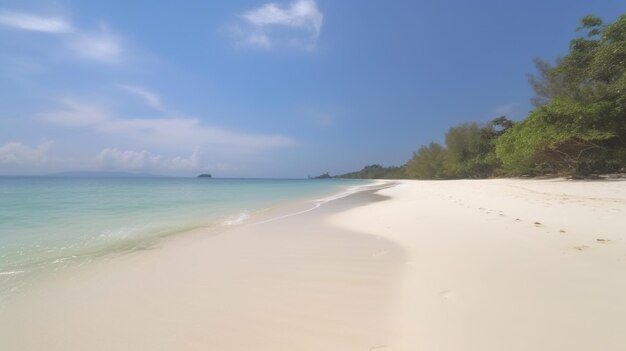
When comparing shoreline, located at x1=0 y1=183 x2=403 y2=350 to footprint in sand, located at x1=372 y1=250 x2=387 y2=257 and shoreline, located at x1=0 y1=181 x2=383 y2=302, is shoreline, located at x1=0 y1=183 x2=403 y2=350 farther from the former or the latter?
shoreline, located at x1=0 y1=181 x2=383 y2=302

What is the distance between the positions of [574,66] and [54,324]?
27.4m

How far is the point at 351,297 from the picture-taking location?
8.87 feet

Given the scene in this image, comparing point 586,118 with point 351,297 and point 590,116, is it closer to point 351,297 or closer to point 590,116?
point 590,116

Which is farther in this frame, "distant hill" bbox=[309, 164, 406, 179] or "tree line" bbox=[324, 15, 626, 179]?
"distant hill" bbox=[309, 164, 406, 179]

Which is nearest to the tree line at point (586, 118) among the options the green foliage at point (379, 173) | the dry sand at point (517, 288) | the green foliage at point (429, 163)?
the dry sand at point (517, 288)

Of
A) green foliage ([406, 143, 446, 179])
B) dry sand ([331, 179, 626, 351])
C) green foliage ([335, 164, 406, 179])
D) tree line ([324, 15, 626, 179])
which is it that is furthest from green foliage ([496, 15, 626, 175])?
green foliage ([335, 164, 406, 179])

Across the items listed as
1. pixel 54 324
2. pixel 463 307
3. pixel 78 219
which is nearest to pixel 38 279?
pixel 54 324

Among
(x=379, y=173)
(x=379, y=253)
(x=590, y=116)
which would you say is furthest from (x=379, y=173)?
(x=379, y=253)

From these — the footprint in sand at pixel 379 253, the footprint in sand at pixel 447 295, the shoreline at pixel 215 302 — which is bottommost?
the shoreline at pixel 215 302

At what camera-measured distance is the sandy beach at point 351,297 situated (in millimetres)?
1961

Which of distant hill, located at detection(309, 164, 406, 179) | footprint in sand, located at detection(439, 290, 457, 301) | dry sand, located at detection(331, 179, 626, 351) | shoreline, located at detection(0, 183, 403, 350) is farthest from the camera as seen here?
distant hill, located at detection(309, 164, 406, 179)

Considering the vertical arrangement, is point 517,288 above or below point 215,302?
above

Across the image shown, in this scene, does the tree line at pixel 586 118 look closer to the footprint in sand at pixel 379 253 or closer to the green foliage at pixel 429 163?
the footprint in sand at pixel 379 253

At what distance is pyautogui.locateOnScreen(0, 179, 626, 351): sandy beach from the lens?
1.96 meters
